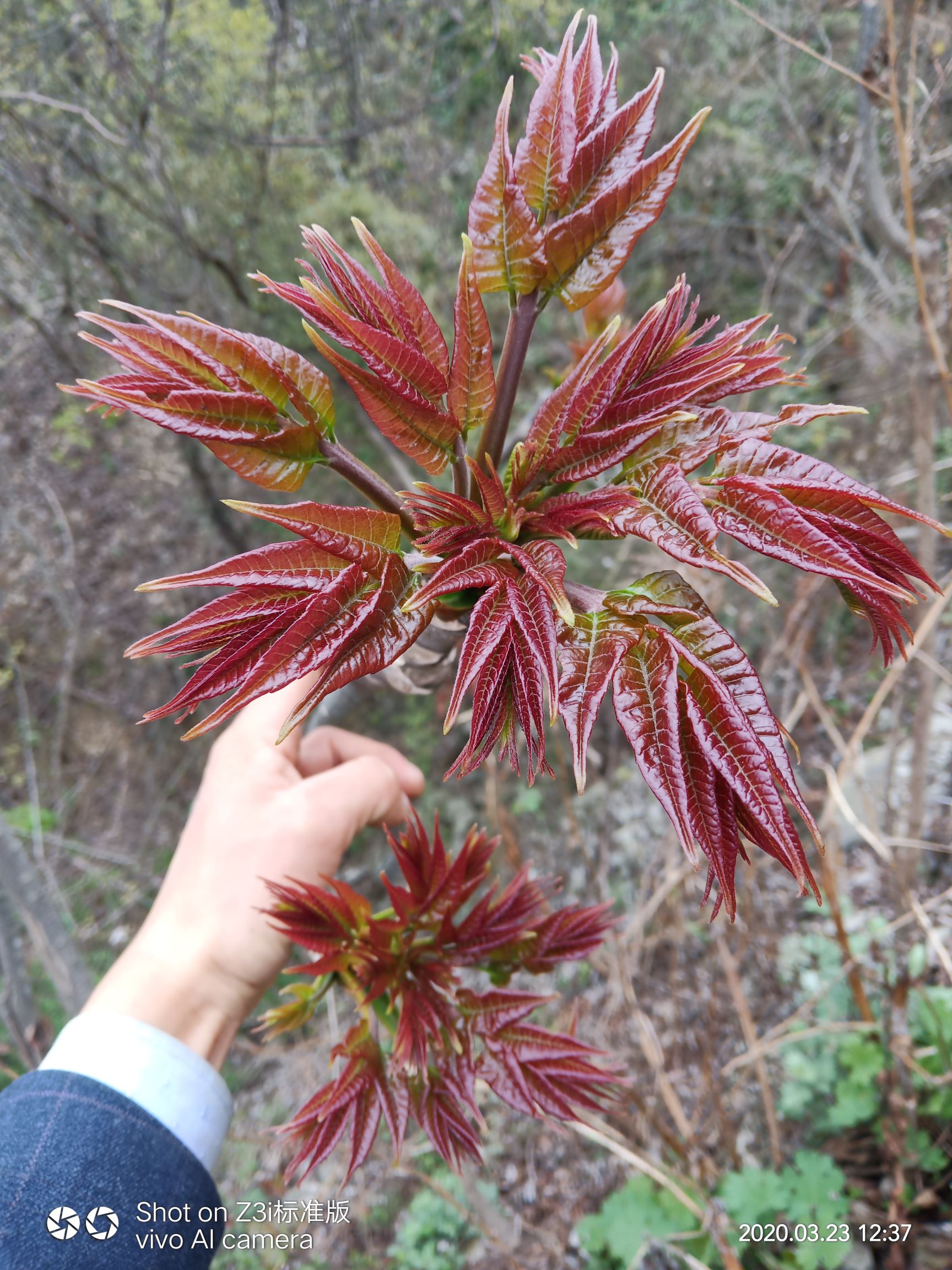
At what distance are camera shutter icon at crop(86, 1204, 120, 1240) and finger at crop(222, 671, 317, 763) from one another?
741mm

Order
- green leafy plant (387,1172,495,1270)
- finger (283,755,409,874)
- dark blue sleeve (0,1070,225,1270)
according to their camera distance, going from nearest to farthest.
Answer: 1. dark blue sleeve (0,1070,225,1270)
2. finger (283,755,409,874)
3. green leafy plant (387,1172,495,1270)

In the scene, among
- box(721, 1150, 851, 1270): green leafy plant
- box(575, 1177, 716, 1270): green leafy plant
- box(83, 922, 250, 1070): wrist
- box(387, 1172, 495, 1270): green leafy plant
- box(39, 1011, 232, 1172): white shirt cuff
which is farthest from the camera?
box(387, 1172, 495, 1270): green leafy plant

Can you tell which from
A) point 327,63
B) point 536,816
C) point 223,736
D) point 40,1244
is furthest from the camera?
point 536,816

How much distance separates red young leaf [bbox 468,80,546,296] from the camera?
2.27 feet

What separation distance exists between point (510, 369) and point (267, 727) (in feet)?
3.13

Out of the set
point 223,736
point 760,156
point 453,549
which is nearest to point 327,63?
point 760,156

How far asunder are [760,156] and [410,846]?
13.2 ft

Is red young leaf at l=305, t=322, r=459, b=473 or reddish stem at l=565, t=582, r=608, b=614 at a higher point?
red young leaf at l=305, t=322, r=459, b=473

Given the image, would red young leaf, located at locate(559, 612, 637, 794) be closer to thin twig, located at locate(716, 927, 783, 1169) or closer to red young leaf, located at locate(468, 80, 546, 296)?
red young leaf, located at locate(468, 80, 546, 296)

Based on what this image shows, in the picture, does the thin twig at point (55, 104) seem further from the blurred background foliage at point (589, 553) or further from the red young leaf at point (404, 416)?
the red young leaf at point (404, 416)

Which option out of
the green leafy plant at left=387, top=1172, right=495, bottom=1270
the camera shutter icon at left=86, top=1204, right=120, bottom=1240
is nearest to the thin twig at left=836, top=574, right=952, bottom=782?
the camera shutter icon at left=86, top=1204, right=120, bottom=1240

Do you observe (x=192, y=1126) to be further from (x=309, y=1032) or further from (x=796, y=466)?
(x=309, y=1032)

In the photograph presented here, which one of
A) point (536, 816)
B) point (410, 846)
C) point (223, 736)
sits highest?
point (223, 736)

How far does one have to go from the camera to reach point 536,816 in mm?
3262
